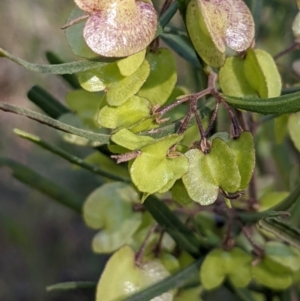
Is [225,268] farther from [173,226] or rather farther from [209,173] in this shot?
[209,173]

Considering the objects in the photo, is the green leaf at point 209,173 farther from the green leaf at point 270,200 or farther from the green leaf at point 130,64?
the green leaf at point 270,200

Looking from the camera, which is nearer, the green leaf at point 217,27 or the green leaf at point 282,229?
the green leaf at point 217,27

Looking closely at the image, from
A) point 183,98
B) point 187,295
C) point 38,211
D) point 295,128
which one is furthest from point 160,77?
point 38,211

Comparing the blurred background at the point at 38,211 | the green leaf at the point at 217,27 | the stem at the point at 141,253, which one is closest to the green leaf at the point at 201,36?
the green leaf at the point at 217,27

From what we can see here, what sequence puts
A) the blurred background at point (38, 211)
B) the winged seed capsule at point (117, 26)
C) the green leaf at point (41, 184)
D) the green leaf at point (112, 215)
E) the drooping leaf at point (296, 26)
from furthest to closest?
the blurred background at point (38, 211) < the green leaf at point (41, 184) < the green leaf at point (112, 215) < the drooping leaf at point (296, 26) < the winged seed capsule at point (117, 26)

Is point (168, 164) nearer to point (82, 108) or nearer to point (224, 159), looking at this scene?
point (224, 159)

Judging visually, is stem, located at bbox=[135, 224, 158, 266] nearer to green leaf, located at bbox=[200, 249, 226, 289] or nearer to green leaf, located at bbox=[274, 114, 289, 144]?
green leaf, located at bbox=[200, 249, 226, 289]
